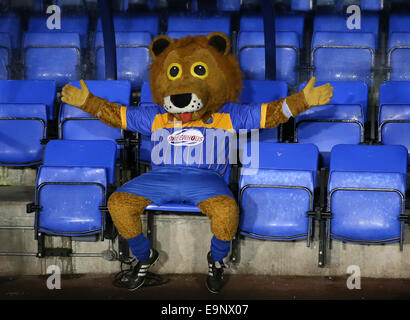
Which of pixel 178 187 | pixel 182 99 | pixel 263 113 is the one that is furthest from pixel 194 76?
pixel 178 187

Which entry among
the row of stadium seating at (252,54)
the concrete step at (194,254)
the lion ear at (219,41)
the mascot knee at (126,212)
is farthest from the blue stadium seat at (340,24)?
the mascot knee at (126,212)

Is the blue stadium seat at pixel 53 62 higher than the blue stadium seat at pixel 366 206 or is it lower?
higher

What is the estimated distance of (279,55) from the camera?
396 centimetres

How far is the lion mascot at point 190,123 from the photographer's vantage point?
2.57 m

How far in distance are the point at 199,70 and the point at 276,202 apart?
743mm

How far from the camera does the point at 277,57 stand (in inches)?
156

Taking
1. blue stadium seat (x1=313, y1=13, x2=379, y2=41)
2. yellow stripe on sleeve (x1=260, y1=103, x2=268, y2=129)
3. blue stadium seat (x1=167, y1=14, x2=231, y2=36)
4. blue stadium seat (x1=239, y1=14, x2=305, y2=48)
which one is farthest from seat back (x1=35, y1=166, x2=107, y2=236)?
blue stadium seat (x1=313, y1=13, x2=379, y2=41)

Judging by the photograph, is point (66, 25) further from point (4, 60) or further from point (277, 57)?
point (277, 57)

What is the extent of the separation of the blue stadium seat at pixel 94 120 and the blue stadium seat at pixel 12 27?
134 centimetres

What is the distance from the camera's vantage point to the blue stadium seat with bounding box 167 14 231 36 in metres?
4.43

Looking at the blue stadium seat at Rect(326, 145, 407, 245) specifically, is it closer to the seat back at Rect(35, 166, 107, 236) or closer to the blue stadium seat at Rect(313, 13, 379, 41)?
the seat back at Rect(35, 166, 107, 236)

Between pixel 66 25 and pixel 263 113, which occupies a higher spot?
pixel 66 25

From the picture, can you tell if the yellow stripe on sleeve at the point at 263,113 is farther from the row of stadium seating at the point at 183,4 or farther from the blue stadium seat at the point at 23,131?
the row of stadium seating at the point at 183,4
